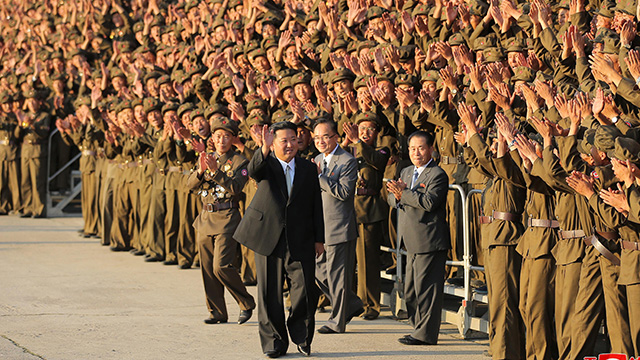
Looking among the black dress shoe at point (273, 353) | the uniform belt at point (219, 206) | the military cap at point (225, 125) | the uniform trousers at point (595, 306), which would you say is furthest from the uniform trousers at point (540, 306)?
the military cap at point (225, 125)

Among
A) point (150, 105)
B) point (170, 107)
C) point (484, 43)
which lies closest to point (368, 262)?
point (484, 43)

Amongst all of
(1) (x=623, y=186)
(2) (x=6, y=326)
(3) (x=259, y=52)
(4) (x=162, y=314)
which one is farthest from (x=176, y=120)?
(1) (x=623, y=186)

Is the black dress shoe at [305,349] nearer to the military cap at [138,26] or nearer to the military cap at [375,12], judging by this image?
the military cap at [375,12]

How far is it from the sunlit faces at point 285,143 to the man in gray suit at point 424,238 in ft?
3.70

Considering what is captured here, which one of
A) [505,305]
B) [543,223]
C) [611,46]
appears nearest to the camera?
[543,223]

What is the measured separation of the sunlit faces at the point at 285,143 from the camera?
7254 mm

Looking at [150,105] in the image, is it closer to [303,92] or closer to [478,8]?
[303,92]

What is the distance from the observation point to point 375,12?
11.1m

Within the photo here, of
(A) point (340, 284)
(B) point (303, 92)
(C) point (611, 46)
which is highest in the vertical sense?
(B) point (303, 92)

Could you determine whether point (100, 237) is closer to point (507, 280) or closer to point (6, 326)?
point (6, 326)

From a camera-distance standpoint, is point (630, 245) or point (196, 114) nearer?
point (630, 245)

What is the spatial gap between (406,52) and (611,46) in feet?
11.0

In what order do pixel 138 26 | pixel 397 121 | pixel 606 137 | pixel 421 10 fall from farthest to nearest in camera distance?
pixel 138 26 → pixel 421 10 → pixel 397 121 → pixel 606 137

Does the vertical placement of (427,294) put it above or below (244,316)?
above
